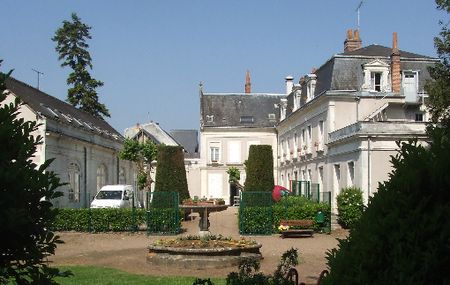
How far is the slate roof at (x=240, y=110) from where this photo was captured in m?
50.3

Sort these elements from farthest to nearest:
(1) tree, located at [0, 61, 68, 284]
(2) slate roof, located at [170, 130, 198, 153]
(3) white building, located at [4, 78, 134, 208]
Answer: (2) slate roof, located at [170, 130, 198, 153] → (3) white building, located at [4, 78, 134, 208] → (1) tree, located at [0, 61, 68, 284]

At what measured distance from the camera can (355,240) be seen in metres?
3.25

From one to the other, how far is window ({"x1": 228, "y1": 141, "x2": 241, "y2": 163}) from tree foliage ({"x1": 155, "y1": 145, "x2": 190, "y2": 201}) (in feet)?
69.8

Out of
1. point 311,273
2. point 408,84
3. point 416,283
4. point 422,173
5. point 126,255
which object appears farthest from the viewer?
point 408,84

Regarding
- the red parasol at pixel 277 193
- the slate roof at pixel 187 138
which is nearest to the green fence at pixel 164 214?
the red parasol at pixel 277 193

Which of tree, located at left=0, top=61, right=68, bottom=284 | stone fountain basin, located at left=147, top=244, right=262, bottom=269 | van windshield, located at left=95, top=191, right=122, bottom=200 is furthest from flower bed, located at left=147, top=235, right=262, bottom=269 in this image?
van windshield, located at left=95, top=191, right=122, bottom=200

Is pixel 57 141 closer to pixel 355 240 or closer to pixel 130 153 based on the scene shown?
pixel 130 153

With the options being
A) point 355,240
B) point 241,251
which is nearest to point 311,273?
point 241,251

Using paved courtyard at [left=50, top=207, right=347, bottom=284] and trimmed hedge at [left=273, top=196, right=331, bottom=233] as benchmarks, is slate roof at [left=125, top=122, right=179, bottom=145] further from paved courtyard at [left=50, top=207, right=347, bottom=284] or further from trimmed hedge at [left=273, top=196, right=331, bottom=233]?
trimmed hedge at [left=273, top=196, right=331, bottom=233]

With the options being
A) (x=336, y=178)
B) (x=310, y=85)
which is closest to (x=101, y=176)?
(x=310, y=85)

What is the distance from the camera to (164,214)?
22.3 m

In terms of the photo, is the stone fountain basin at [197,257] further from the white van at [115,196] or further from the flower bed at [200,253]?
the white van at [115,196]

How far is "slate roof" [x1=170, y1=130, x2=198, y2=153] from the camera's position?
62688 mm

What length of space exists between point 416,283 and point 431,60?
3119 cm
